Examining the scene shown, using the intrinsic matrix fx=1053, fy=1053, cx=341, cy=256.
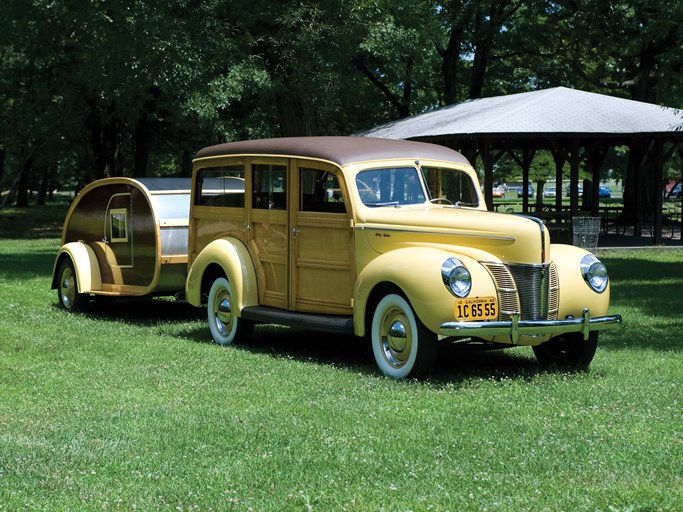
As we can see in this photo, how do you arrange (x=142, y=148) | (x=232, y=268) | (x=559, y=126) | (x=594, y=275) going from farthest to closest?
(x=142, y=148) → (x=559, y=126) → (x=232, y=268) → (x=594, y=275)

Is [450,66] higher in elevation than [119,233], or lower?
higher

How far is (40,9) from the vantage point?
28844 millimetres

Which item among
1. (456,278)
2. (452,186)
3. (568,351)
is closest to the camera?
(456,278)

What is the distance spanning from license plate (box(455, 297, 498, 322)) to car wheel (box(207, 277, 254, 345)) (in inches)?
125

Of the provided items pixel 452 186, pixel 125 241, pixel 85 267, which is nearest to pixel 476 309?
pixel 452 186

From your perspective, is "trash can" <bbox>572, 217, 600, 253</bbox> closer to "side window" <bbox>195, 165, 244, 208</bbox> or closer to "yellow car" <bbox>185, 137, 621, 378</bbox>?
"yellow car" <bbox>185, 137, 621, 378</bbox>

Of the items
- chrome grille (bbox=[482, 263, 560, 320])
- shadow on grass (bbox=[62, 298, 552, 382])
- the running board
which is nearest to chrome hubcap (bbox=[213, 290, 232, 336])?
shadow on grass (bbox=[62, 298, 552, 382])

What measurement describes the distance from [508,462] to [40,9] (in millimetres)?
→ 25695

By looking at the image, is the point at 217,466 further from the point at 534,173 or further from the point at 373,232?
the point at 534,173

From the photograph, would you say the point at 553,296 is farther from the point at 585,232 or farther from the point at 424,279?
the point at 585,232

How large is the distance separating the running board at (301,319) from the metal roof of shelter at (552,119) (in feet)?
49.5

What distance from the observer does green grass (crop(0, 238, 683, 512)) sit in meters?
5.64

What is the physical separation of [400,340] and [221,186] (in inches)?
→ 143

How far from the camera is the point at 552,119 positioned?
1022 inches
